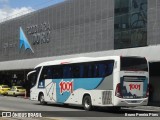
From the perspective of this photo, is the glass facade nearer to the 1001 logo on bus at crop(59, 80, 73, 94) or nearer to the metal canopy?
the metal canopy

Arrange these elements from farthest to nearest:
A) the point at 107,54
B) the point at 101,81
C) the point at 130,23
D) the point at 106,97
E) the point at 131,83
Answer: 1. the point at 107,54
2. the point at 130,23
3. the point at 101,81
4. the point at 106,97
5. the point at 131,83

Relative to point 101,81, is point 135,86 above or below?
below

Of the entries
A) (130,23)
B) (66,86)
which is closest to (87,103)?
(66,86)

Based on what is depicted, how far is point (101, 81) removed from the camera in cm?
2459

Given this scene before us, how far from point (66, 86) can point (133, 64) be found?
5966mm

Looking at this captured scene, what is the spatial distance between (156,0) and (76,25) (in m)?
14.2

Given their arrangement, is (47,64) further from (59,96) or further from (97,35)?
(97,35)

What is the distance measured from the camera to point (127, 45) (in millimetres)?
40750

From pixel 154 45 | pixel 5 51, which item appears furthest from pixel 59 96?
pixel 5 51

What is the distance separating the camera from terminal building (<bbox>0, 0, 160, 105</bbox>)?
3797cm

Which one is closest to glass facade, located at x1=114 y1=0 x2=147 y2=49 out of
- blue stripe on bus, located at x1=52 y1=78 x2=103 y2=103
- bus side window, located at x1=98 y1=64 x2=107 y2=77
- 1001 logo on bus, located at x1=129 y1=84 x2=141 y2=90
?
blue stripe on bus, located at x1=52 y1=78 x2=103 y2=103

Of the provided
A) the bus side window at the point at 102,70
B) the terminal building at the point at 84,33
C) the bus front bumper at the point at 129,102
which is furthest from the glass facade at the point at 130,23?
the bus front bumper at the point at 129,102

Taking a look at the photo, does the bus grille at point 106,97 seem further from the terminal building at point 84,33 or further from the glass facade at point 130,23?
the glass facade at point 130,23

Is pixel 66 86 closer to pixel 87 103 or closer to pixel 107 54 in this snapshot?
pixel 87 103
